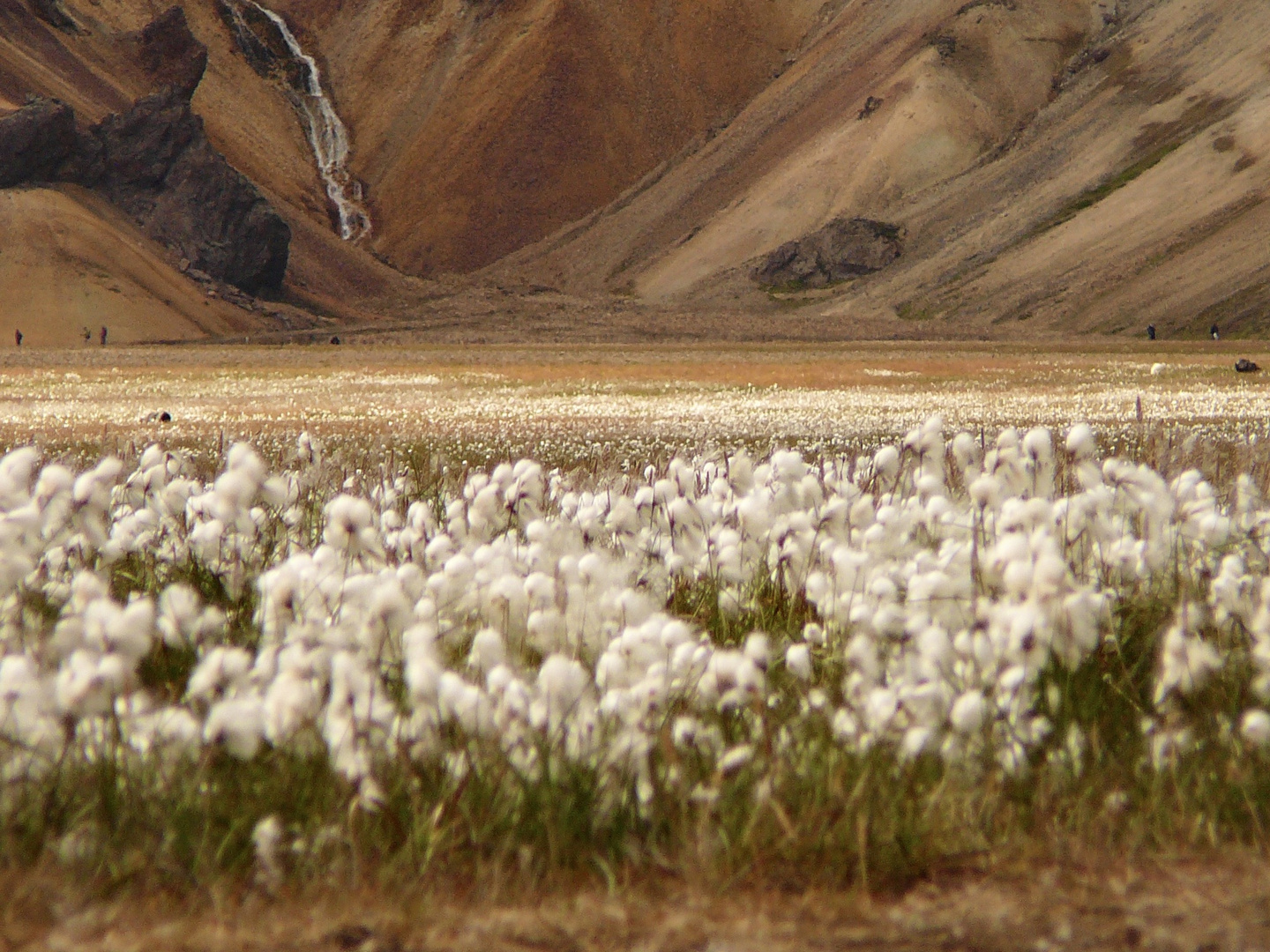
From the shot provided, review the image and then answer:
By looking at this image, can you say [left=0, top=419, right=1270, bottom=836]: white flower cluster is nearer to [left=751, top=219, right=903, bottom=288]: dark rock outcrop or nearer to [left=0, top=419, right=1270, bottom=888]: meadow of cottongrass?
[left=0, top=419, right=1270, bottom=888]: meadow of cottongrass

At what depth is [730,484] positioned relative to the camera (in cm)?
730

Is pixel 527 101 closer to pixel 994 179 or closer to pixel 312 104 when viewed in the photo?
pixel 312 104

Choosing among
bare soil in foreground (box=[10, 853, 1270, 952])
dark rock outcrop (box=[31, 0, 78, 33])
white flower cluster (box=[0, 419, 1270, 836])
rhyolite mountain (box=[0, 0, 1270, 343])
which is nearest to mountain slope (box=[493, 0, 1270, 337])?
rhyolite mountain (box=[0, 0, 1270, 343])

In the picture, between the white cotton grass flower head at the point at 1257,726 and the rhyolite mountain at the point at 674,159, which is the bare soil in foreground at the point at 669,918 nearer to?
the white cotton grass flower head at the point at 1257,726

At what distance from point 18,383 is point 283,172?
338 ft

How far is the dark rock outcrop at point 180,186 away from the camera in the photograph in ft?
301

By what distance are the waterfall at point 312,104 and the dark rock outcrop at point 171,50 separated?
2646 centimetres

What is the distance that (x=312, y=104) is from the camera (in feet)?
511

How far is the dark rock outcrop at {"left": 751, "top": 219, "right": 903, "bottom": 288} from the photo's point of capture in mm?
107000

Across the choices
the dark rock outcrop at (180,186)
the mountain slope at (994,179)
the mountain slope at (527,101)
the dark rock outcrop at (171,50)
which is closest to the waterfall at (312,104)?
the mountain slope at (527,101)

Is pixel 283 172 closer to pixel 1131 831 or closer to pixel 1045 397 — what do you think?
pixel 1045 397

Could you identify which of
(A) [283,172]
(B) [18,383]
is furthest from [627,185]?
(B) [18,383]

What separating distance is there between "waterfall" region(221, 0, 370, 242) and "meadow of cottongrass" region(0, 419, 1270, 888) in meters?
142

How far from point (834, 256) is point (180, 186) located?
48.6 meters
